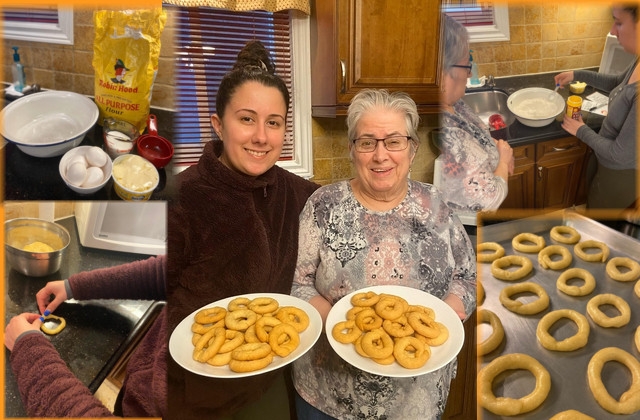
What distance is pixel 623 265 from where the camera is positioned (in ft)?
5.14

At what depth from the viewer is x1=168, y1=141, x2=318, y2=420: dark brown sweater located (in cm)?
112

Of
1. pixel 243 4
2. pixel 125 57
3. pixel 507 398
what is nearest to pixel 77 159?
pixel 125 57

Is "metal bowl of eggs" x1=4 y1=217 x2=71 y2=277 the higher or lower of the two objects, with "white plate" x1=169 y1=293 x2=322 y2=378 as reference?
higher

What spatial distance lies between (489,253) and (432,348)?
510 millimetres

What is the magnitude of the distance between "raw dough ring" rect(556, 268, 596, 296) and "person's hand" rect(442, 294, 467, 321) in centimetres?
61

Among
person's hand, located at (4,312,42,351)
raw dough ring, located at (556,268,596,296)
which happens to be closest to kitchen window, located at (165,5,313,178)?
person's hand, located at (4,312,42,351)

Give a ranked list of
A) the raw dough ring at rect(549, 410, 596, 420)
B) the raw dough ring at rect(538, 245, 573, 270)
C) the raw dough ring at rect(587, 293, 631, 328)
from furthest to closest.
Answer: the raw dough ring at rect(538, 245, 573, 270), the raw dough ring at rect(587, 293, 631, 328), the raw dough ring at rect(549, 410, 596, 420)

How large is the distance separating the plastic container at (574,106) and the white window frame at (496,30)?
22cm

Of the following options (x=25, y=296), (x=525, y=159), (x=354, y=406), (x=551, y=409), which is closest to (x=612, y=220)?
(x=525, y=159)

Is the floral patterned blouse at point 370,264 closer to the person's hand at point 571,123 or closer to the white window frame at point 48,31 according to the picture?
the person's hand at point 571,123

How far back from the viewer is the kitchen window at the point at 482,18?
1.18 meters

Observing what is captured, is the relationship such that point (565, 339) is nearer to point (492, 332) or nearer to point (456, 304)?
point (492, 332)

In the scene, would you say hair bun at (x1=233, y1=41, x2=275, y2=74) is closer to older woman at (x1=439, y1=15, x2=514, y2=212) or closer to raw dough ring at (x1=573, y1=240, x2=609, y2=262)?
older woman at (x1=439, y1=15, x2=514, y2=212)

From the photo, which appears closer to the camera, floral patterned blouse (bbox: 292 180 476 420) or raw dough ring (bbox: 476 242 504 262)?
floral patterned blouse (bbox: 292 180 476 420)
